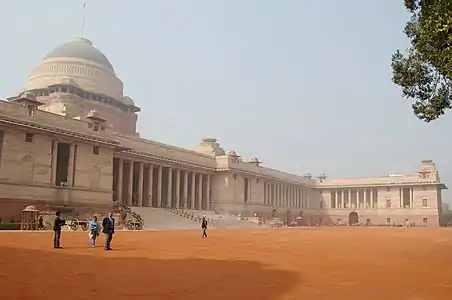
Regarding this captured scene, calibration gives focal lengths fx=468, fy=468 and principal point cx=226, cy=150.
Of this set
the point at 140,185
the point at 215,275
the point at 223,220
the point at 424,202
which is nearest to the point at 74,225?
the point at 140,185

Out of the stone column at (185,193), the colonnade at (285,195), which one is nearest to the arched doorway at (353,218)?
the colonnade at (285,195)

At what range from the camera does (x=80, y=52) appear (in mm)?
76625

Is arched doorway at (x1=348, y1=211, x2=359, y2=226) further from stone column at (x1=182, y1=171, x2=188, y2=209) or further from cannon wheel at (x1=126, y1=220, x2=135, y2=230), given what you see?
cannon wheel at (x1=126, y1=220, x2=135, y2=230)

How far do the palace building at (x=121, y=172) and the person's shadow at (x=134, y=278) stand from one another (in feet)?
93.3

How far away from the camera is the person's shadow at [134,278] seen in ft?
36.3

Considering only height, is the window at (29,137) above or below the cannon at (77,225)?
above

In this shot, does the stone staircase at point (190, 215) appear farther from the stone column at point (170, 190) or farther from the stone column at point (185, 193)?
the stone column at point (185, 193)

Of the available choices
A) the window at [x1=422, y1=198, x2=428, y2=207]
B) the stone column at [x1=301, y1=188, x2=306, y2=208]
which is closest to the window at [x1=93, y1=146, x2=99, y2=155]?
the stone column at [x1=301, y1=188, x2=306, y2=208]

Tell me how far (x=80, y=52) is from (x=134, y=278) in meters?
69.7

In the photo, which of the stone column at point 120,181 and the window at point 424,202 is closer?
the stone column at point 120,181

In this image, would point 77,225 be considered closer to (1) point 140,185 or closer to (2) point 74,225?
(2) point 74,225

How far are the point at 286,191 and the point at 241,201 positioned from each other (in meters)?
21.7

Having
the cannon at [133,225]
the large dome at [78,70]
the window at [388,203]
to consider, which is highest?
the large dome at [78,70]

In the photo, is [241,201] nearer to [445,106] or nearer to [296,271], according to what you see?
[445,106]
